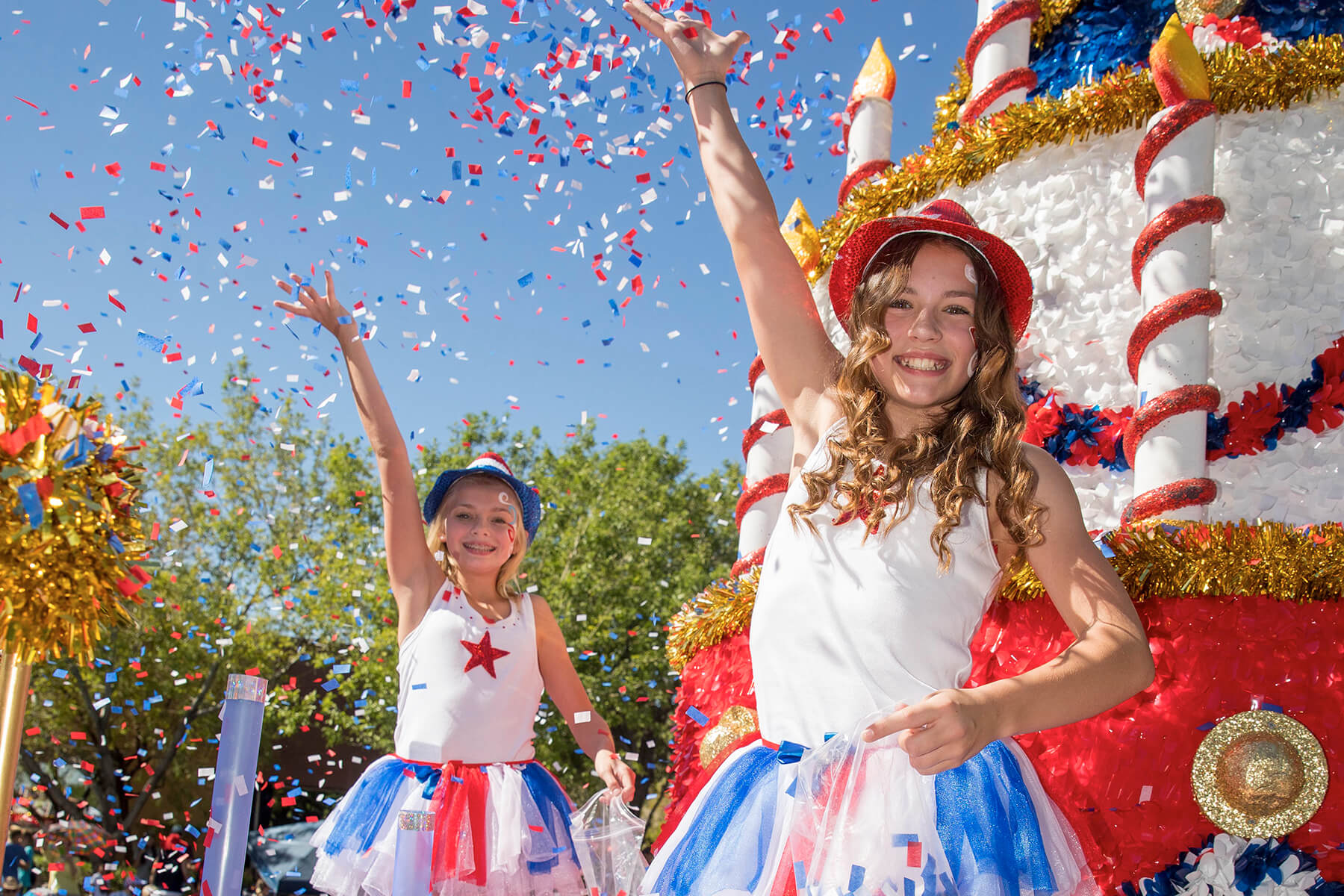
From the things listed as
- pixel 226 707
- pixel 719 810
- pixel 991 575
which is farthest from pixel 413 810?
pixel 991 575

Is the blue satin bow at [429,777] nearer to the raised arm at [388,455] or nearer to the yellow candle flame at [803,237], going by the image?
the raised arm at [388,455]

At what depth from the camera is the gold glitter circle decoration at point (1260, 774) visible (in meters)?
2.33

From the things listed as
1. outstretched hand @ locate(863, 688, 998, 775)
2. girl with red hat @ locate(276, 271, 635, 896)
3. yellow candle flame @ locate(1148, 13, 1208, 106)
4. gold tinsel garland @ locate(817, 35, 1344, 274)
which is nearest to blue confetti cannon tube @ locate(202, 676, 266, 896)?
girl with red hat @ locate(276, 271, 635, 896)

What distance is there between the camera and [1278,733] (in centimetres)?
235

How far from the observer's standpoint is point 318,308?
355 cm

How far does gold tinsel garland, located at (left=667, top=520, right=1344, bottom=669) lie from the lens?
237cm

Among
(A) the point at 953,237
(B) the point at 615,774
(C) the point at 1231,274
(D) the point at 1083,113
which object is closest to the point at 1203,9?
(D) the point at 1083,113

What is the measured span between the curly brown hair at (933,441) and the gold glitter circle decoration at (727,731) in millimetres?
1629

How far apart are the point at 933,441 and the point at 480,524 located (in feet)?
7.22

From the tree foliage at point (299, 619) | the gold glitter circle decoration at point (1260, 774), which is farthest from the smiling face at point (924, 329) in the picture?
the tree foliage at point (299, 619)

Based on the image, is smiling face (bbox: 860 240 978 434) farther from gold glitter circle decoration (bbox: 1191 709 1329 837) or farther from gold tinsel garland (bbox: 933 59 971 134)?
gold tinsel garland (bbox: 933 59 971 134)

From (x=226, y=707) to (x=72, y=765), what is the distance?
54.6 feet

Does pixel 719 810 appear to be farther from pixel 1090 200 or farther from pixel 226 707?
pixel 1090 200

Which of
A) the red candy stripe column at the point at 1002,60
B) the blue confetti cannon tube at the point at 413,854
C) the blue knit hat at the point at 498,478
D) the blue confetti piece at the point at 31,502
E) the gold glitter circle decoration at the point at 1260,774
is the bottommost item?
the blue confetti cannon tube at the point at 413,854
